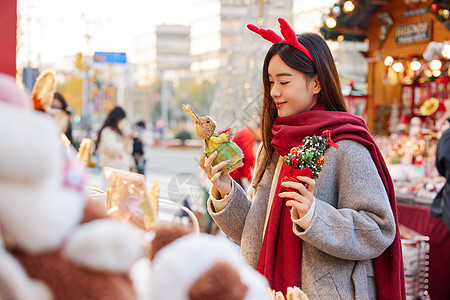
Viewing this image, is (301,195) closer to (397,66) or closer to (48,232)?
(48,232)

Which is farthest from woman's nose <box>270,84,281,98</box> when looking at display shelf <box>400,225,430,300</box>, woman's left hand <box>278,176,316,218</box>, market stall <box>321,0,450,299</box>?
market stall <box>321,0,450,299</box>

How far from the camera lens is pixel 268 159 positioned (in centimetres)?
174

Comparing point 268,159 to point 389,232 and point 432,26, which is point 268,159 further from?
point 432,26

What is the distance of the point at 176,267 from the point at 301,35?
49.4 inches

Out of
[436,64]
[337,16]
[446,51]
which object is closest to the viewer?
[446,51]

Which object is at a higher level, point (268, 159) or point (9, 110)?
point (9, 110)

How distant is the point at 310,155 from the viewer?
138 centimetres

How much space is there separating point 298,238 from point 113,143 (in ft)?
13.0

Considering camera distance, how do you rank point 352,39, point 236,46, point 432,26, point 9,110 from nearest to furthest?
point 9,110 < point 236,46 < point 432,26 < point 352,39

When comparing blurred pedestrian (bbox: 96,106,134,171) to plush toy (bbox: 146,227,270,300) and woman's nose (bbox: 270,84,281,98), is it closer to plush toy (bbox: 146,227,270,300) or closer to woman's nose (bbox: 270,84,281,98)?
woman's nose (bbox: 270,84,281,98)

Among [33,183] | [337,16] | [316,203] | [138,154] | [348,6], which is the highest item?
[348,6]

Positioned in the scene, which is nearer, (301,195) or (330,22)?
(301,195)

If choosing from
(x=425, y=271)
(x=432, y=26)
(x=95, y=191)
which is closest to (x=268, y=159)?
(x=95, y=191)

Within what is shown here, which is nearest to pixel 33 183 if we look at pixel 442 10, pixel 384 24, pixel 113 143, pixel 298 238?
pixel 298 238
